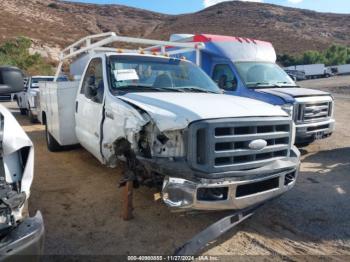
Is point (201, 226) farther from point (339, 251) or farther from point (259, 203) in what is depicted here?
point (339, 251)

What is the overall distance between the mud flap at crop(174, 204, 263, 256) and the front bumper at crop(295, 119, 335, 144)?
434cm

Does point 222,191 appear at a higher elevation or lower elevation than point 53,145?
higher

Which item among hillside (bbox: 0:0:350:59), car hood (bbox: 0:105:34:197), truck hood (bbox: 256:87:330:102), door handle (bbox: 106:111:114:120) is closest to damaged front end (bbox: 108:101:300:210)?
door handle (bbox: 106:111:114:120)

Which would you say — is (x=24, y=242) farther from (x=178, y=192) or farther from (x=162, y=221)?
(x=162, y=221)

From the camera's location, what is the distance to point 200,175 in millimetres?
3652

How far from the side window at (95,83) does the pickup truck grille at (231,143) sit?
2.07 m

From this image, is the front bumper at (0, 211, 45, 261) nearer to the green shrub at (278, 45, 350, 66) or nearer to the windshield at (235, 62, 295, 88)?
the windshield at (235, 62, 295, 88)

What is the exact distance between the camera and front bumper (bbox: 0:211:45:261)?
2299 mm

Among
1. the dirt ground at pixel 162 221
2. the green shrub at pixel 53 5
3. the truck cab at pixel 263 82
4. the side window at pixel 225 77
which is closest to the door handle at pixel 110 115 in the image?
the dirt ground at pixel 162 221

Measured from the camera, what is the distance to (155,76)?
541cm

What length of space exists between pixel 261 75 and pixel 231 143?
5.92 metres

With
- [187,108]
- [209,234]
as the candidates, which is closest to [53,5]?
[187,108]

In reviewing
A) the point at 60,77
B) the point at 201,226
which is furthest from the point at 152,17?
the point at 201,226

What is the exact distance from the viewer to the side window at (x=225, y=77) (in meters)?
9.07
